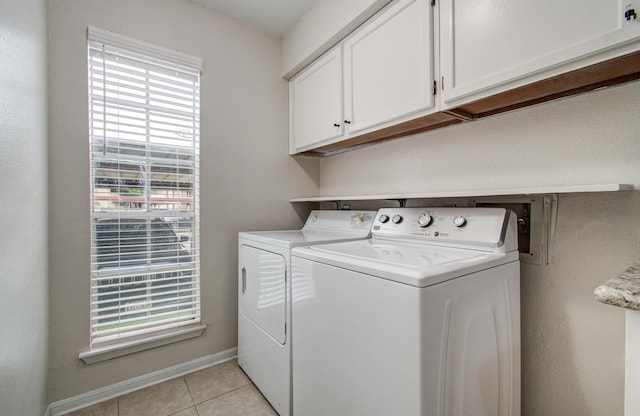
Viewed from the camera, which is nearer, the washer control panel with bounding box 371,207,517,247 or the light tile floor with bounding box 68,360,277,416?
the washer control panel with bounding box 371,207,517,247

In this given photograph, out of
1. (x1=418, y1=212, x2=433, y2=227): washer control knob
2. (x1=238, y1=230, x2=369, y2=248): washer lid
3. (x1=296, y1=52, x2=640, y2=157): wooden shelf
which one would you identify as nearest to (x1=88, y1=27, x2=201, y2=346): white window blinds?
(x1=238, y1=230, x2=369, y2=248): washer lid

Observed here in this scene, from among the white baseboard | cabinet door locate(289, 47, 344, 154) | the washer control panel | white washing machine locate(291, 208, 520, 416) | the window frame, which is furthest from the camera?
cabinet door locate(289, 47, 344, 154)

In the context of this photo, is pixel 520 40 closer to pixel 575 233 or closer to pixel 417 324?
pixel 575 233

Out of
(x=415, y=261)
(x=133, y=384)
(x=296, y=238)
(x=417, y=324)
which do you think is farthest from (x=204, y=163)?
(x=417, y=324)

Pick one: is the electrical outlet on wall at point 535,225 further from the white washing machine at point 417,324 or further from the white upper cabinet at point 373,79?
the white upper cabinet at point 373,79

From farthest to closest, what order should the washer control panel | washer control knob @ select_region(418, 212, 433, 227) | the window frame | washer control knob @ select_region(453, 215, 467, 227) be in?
the window frame
washer control knob @ select_region(418, 212, 433, 227)
washer control knob @ select_region(453, 215, 467, 227)
the washer control panel

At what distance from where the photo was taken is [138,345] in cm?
174

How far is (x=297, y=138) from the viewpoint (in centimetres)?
232

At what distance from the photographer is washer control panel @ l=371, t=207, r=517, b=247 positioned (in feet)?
3.91

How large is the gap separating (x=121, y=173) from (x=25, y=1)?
86 cm

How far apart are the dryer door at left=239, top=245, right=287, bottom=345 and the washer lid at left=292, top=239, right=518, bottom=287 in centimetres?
25

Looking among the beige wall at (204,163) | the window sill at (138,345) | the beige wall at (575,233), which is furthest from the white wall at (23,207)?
the beige wall at (575,233)

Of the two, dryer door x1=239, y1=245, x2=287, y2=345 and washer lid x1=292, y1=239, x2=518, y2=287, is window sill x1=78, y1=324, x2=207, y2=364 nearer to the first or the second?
dryer door x1=239, y1=245, x2=287, y2=345

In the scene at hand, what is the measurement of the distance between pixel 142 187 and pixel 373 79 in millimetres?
1581
